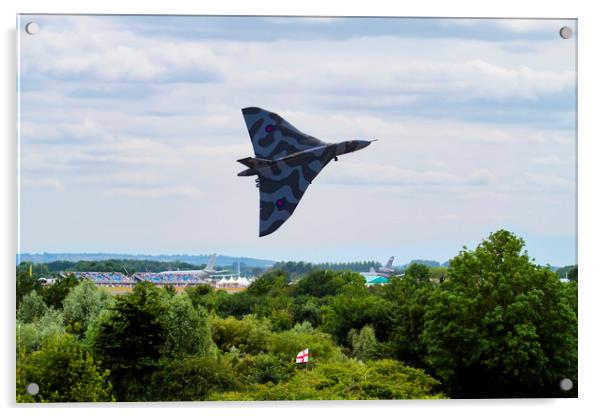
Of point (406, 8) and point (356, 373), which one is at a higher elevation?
point (406, 8)

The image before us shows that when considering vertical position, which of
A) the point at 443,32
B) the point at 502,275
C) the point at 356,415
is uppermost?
the point at 443,32

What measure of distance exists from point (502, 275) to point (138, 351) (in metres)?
5.89

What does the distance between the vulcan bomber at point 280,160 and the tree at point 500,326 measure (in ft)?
8.77

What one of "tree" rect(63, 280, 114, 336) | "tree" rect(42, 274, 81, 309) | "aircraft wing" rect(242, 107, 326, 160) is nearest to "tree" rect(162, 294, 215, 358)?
"tree" rect(63, 280, 114, 336)

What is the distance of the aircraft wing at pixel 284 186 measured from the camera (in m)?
14.7

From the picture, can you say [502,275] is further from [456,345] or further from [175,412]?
[175,412]

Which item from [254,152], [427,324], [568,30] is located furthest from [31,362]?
[568,30]

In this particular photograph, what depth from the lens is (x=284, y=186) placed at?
14828 millimetres

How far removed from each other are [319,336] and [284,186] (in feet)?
8.14

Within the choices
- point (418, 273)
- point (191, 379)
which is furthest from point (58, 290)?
point (418, 273)

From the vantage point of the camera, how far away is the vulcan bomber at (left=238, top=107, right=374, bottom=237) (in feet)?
47.5

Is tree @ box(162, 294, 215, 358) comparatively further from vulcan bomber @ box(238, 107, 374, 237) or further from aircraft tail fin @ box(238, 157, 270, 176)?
aircraft tail fin @ box(238, 157, 270, 176)

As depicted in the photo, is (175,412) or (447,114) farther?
(447,114)

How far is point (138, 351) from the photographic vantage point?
14.5 m
